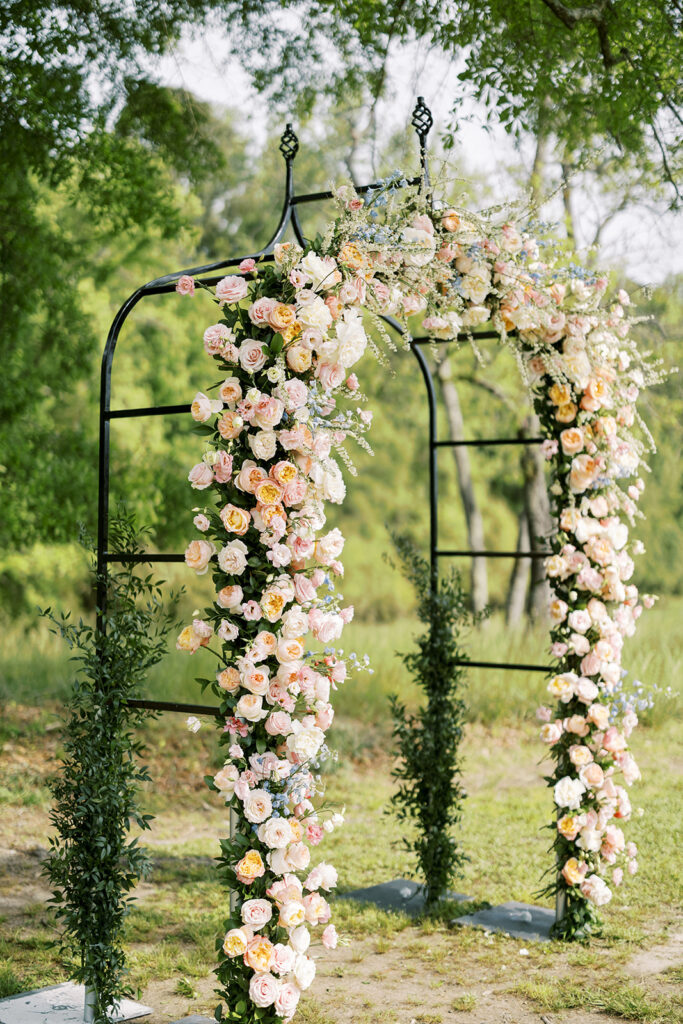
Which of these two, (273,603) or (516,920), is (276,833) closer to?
(273,603)

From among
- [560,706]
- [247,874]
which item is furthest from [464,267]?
[247,874]

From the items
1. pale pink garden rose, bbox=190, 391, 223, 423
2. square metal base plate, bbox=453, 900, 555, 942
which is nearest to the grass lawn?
square metal base plate, bbox=453, 900, 555, 942

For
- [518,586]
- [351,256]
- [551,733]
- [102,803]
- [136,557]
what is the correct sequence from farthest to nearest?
[518,586], [551,733], [136,557], [102,803], [351,256]

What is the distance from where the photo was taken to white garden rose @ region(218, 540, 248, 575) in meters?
2.94

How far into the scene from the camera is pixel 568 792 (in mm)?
4156

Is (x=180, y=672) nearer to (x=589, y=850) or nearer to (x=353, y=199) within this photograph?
(x=589, y=850)

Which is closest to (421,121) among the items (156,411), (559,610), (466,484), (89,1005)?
(156,411)

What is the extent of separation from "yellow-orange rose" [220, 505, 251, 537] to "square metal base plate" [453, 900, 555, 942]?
8.02ft

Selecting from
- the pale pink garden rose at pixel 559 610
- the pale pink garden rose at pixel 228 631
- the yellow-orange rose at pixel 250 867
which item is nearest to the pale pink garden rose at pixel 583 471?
the pale pink garden rose at pixel 559 610

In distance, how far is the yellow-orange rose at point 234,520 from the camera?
2.93 metres

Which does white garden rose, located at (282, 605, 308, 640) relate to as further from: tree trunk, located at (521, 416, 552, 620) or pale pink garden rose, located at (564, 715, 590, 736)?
tree trunk, located at (521, 416, 552, 620)

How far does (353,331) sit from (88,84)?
5.33 m

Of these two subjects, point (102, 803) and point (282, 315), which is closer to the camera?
point (282, 315)

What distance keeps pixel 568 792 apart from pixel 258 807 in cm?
172
